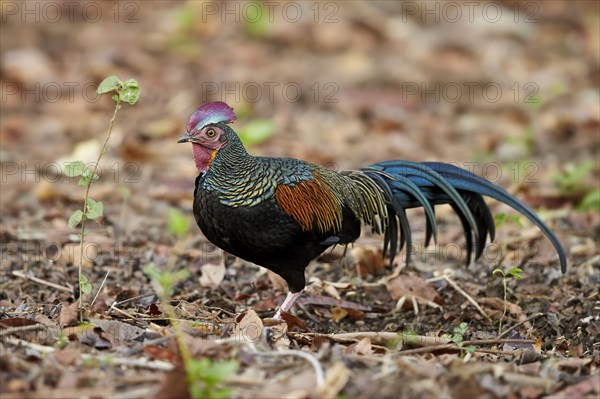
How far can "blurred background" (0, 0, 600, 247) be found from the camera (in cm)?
950

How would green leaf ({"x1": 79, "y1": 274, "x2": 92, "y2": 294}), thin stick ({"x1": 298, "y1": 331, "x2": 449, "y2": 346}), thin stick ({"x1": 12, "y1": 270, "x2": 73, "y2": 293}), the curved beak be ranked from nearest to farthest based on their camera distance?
green leaf ({"x1": 79, "y1": 274, "x2": 92, "y2": 294})
thin stick ({"x1": 298, "y1": 331, "x2": 449, "y2": 346})
the curved beak
thin stick ({"x1": 12, "y1": 270, "x2": 73, "y2": 293})

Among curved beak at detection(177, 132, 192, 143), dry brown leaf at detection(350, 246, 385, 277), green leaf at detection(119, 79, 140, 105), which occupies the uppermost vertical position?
green leaf at detection(119, 79, 140, 105)

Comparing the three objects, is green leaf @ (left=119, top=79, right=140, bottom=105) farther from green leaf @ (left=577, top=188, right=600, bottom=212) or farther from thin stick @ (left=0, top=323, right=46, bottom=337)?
green leaf @ (left=577, top=188, right=600, bottom=212)

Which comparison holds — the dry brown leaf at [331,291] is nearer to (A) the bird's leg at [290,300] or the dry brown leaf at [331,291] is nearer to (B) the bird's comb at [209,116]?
(A) the bird's leg at [290,300]

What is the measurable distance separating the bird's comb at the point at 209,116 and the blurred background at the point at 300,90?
8.51 ft

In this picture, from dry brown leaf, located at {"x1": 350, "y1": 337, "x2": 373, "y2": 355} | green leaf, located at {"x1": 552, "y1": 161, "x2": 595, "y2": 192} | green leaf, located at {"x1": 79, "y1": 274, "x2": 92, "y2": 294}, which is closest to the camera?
dry brown leaf, located at {"x1": 350, "y1": 337, "x2": 373, "y2": 355}

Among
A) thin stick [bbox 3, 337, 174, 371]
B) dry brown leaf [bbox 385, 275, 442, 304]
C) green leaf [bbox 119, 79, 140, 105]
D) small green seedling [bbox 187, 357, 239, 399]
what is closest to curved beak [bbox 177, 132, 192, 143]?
green leaf [bbox 119, 79, 140, 105]

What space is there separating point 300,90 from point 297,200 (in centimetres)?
712

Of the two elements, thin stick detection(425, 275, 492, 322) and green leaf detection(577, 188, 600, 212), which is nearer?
thin stick detection(425, 275, 492, 322)

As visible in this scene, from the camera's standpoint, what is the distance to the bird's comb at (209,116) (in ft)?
17.9

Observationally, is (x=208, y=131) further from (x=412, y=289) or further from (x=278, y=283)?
(x=412, y=289)

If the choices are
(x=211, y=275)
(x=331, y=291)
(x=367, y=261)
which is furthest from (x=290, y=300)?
(x=367, y=261)

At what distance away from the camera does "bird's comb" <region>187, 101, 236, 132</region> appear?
17.9 feet

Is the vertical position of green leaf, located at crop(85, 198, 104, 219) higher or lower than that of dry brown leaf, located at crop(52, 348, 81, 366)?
higher
